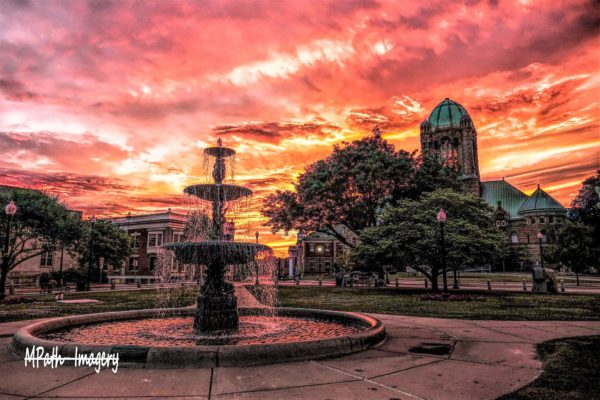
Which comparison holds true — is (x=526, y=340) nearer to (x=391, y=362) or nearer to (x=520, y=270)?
(x=391, y=362)

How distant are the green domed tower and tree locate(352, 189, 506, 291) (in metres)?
64.8

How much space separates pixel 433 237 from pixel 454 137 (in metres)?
76.2

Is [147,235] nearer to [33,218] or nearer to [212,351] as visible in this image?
[33,218]

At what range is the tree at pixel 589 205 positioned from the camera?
10.7 meters

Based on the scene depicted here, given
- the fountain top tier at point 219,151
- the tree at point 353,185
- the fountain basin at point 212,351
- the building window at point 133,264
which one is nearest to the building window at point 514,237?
the tree at point 353,185

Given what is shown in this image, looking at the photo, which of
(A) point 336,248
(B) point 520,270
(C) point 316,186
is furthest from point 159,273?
(B) point 520,270

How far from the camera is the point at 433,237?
24.6 m

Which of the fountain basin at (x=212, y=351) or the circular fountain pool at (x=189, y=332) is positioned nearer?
the fountain basin at (x=212, y=351)

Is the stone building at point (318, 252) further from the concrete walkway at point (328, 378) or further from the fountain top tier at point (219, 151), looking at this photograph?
the concrete walkway at point (328, 378)

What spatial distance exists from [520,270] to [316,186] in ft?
197

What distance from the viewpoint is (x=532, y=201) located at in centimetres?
8044

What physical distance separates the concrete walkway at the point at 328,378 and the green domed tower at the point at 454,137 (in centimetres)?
8788

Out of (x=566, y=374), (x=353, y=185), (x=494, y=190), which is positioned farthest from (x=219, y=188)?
(x=494, y=190)

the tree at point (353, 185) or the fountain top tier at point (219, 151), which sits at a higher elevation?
the tree at point (353, 185)
